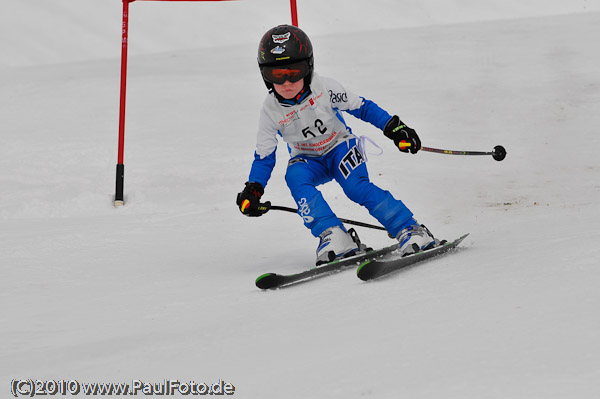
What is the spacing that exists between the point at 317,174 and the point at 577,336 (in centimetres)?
265

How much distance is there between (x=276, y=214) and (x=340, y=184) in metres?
2.07

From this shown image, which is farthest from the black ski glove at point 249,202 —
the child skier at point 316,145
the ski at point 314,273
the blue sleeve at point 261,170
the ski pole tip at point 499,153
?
the ski pole tip at point 499,153

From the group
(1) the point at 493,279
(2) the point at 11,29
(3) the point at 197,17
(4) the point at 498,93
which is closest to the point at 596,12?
(4) the point at 498,93

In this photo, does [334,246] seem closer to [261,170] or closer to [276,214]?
[261,170]

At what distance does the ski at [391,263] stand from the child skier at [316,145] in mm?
96

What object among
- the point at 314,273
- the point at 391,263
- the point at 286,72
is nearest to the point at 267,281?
the point at 314,273

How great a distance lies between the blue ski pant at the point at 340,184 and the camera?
4.61 m

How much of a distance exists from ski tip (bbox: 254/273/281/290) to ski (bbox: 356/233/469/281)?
473 millimetres

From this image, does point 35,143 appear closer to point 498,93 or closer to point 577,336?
point 498,93

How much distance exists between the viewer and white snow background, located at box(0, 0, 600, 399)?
8.47ft

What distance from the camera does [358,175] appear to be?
15.6ft

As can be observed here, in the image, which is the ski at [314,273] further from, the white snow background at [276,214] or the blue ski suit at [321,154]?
the blue ski suit at [321,154]

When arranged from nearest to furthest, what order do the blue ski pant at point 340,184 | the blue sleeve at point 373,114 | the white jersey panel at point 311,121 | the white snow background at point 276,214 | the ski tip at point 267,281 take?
the white snow background at point 276,214 → the ski tip at point 267,281 → the blue ski pant at point 340,184 → the white jersey panel at point 311,121 → the blue sleeve at point 373,114

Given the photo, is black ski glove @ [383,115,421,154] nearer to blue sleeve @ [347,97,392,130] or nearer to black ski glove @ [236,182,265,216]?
blue sleeve @ [347,97,392,130]
